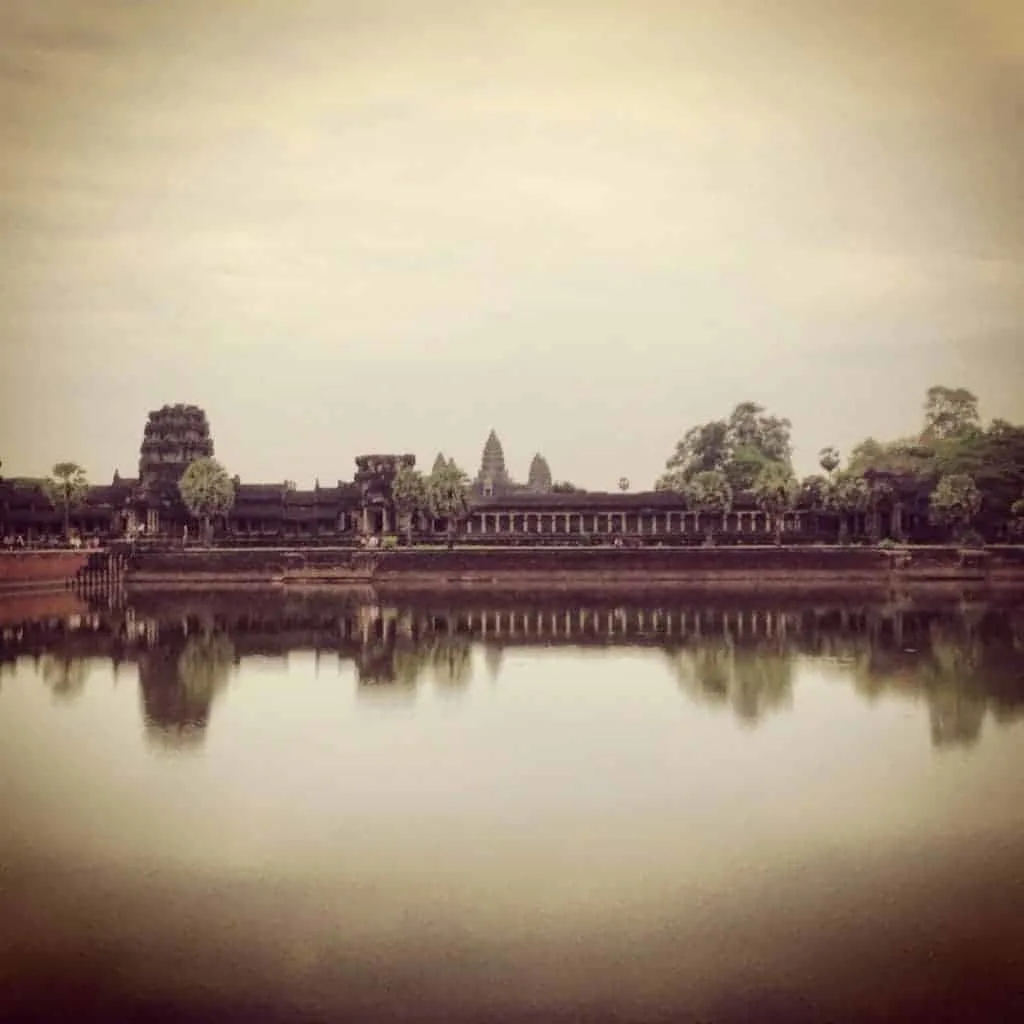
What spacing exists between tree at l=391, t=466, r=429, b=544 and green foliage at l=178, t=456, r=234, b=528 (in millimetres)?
4145

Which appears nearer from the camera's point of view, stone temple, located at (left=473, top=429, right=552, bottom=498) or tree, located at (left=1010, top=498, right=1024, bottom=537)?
tree, located at (left=1010, top=498, right=1024, bottom=537)

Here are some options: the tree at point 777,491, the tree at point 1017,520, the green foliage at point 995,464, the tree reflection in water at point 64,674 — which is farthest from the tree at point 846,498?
the tree reflection in water at point 64,674

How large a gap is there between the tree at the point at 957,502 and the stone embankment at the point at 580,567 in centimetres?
186

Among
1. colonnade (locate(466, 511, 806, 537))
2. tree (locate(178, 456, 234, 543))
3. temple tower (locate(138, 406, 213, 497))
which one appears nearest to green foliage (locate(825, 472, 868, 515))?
colonnade (locate(466, 511, 806, 537))

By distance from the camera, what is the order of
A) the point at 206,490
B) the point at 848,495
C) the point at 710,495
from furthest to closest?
the point at 710,495, the point at 206,490, the point at 848,495

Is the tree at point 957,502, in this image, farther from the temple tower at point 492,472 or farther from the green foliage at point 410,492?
the temple tower at point 492,472

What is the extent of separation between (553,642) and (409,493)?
1487cm

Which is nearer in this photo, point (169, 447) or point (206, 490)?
point (206, 490)

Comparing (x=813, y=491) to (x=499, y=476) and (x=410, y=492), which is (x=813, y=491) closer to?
(x=410, y=492)

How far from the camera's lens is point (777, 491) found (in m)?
29.8

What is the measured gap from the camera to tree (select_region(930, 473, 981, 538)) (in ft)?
83.6

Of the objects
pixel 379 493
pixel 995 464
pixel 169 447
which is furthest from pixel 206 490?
pixel 995 464

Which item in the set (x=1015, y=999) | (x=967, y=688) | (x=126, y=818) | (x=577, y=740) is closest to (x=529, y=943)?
(x=1015, y=999)

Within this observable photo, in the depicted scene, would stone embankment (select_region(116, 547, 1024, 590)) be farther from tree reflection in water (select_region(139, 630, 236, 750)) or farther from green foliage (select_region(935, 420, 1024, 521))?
tree reflection in water (select_region(139, 630, 236, 750))
